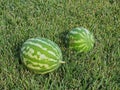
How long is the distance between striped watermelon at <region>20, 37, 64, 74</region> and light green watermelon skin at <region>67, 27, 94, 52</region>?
506mm

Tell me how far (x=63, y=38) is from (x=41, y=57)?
1.10 m

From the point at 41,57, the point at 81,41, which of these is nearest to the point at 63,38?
the point at 81,41

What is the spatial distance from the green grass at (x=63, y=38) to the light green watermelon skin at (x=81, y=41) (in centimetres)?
10

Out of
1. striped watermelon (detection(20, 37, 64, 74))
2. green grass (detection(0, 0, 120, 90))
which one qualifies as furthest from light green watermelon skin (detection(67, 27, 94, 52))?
striped watermelon (detection(20, 37, 64, 74))

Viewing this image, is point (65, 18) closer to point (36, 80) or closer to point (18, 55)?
point (18, 55)

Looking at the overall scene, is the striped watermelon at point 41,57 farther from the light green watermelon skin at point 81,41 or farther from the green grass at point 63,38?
the light green watermelon skin at point 81,41

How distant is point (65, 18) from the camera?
582cm

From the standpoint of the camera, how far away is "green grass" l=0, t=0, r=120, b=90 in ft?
13.4

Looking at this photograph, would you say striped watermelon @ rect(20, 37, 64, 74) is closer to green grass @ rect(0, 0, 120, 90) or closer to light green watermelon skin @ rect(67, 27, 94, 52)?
green grass @ rect(0, 0, 120, 90)

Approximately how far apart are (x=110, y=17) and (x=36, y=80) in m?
2.52

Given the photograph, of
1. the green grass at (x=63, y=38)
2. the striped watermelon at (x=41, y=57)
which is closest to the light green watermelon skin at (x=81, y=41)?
the green grass at (x=63, y=38)

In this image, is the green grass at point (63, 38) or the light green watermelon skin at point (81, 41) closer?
the green grass at point (63, 38)

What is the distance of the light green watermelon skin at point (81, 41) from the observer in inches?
177

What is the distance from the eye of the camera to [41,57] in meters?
4.00
